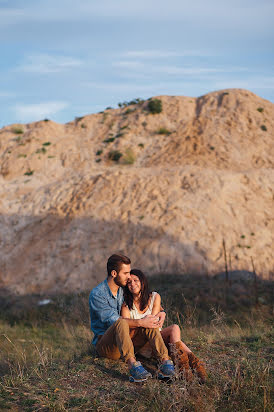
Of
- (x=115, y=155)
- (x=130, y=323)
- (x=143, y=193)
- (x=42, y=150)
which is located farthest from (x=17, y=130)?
(x=130, y=323)

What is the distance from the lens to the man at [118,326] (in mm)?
4594

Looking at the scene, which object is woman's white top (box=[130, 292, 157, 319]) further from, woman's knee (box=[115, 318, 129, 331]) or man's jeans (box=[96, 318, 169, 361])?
woman's knee (box=[115, 318, 129, 331])

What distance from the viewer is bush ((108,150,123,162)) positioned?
20.3 metres

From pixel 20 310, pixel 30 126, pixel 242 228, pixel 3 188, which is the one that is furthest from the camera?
pixel 30 126

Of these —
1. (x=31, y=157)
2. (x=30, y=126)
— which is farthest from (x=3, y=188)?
(x=30, y=126)

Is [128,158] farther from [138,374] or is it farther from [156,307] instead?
[138,374]

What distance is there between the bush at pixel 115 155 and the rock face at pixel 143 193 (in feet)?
0.24

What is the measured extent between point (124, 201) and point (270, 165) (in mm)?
6994

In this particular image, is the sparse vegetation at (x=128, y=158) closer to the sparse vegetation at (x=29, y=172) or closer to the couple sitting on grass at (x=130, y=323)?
the sparse vegetation at (x=29, y=172)

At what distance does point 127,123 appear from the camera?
22875 mm

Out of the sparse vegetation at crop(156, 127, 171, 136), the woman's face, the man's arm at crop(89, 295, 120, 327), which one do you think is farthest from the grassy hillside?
the sparse vegetation at crop(156, 127, 171, 136)

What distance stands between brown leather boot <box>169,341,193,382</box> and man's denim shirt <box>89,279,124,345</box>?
2.63 ft

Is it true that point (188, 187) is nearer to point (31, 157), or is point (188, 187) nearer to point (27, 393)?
point (31, 157)

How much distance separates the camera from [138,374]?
14.4ft
